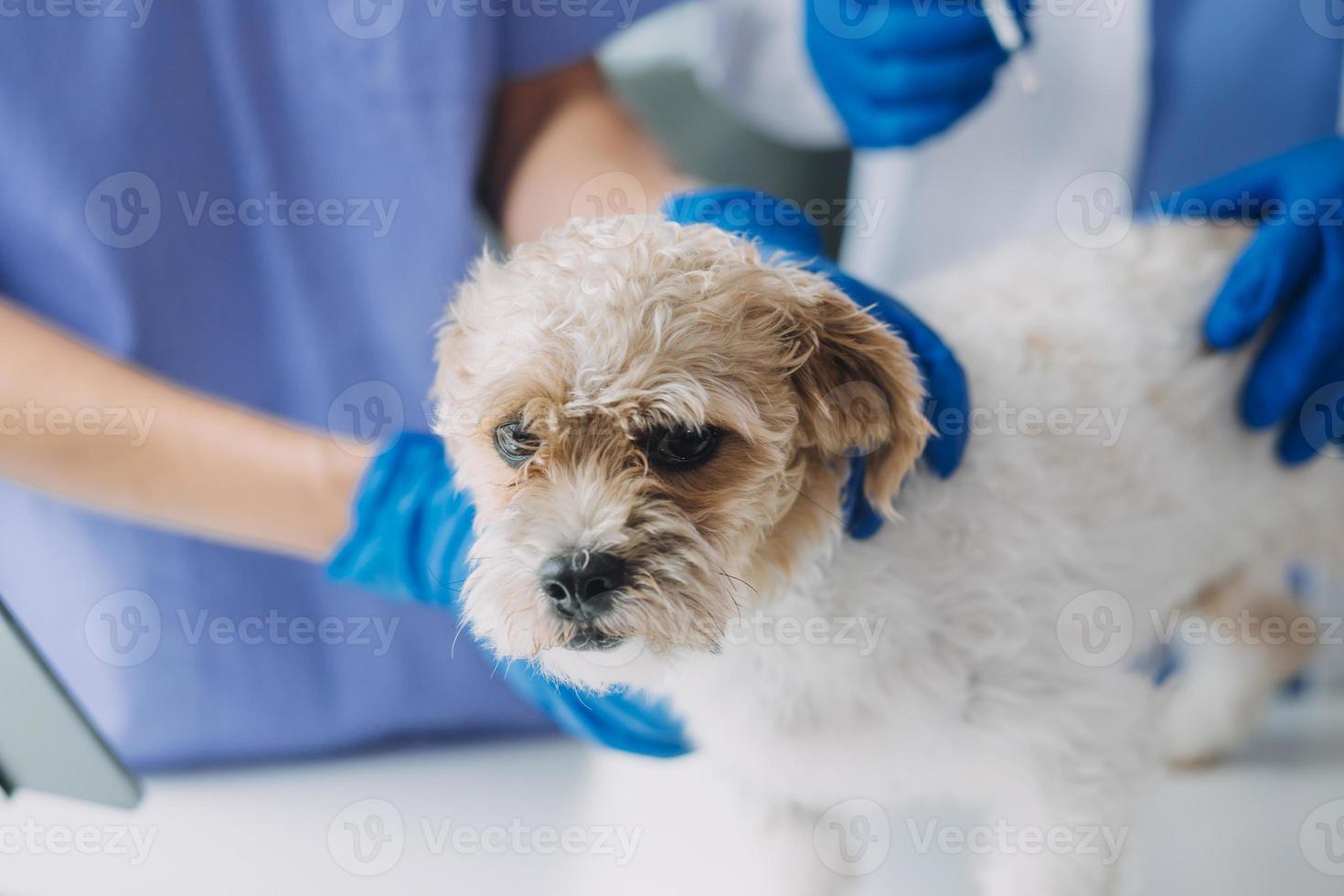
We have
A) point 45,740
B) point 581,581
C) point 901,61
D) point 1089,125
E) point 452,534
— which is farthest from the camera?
point 1089,125

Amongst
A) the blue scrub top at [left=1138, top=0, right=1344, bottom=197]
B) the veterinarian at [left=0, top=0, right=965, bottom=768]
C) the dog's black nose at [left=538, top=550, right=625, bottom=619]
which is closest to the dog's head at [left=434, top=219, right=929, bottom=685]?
the dog's black nose at [left=538, top=550, right=625, bottom=619]

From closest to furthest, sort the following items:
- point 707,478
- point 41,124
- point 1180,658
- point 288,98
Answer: point 707,478 < point 41,124 < point 288,98 < point 1180,658

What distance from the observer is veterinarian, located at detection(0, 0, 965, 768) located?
108 cm

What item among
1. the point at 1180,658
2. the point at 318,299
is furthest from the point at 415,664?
the point at 1180,658

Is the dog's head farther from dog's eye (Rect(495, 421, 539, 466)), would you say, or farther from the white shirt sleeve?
the white shirt sleeve

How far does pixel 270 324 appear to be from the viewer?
1340 mm

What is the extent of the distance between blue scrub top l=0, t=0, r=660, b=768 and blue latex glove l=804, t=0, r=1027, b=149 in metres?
0.24

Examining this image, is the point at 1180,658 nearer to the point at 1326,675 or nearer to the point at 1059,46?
the point at 1326,675

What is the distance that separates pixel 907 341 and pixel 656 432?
0.24 metres

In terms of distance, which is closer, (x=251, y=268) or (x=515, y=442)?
(x=515, y=442)

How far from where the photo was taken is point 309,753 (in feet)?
4.41

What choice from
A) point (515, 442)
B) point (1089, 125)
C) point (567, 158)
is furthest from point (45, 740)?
point (1089, 125)

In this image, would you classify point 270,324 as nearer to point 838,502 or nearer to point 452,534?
point 452,534

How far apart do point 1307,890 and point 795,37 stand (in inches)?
47.1
